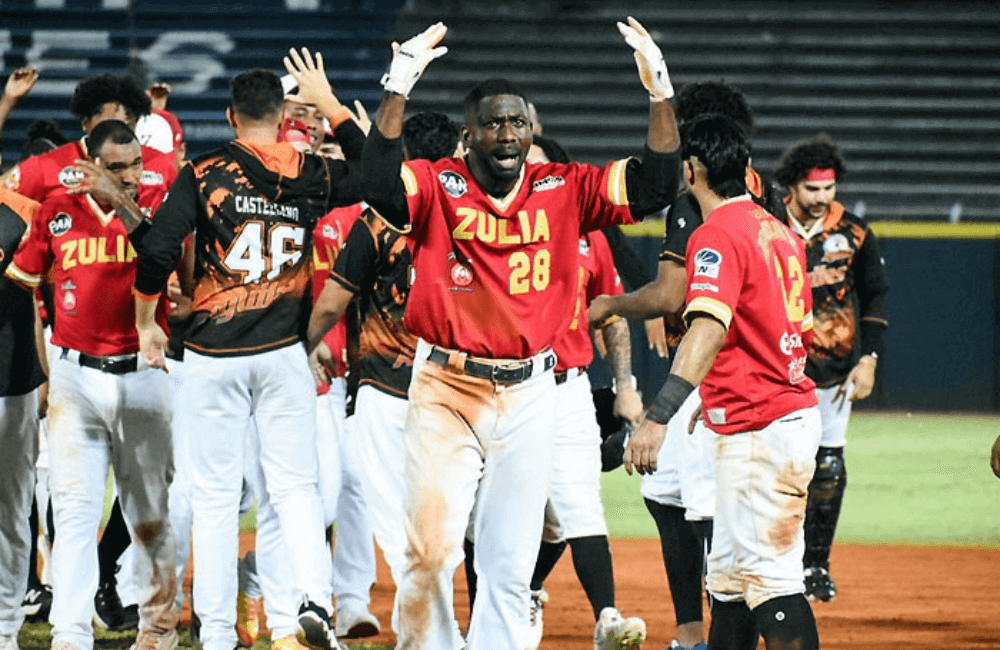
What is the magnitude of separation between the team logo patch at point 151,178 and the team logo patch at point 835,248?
12.4ft

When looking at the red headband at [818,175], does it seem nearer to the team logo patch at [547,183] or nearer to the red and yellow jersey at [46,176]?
the team logo patch at [547,183]

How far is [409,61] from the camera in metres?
4.87

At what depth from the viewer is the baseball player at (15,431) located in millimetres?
6223

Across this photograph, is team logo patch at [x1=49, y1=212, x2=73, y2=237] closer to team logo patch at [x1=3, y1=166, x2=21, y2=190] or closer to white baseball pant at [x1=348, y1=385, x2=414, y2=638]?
team logo patch at [x1=3, y1=166, x2=21, y2=190]

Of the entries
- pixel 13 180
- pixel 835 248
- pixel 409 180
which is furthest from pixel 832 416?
pixel 13 180

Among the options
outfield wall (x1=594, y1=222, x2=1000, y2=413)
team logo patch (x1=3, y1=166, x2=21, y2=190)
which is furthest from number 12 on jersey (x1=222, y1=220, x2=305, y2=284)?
outfield wall (x1=594, y1=222, x2=1000, y2=413)

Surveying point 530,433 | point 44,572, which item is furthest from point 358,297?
point 44,572

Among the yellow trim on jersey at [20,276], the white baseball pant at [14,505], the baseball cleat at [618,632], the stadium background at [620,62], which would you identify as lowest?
the baseball cleat at [618,632]

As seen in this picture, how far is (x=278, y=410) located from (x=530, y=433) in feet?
5.10

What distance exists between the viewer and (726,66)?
19172 mm

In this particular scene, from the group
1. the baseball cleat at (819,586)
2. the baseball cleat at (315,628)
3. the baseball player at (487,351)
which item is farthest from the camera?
the baseball cleat at (819,586)

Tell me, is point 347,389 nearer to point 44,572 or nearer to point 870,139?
point 44,572

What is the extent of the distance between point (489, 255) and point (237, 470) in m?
1.82

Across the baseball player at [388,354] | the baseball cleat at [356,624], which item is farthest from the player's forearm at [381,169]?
the baseball cleat at [356,624]
